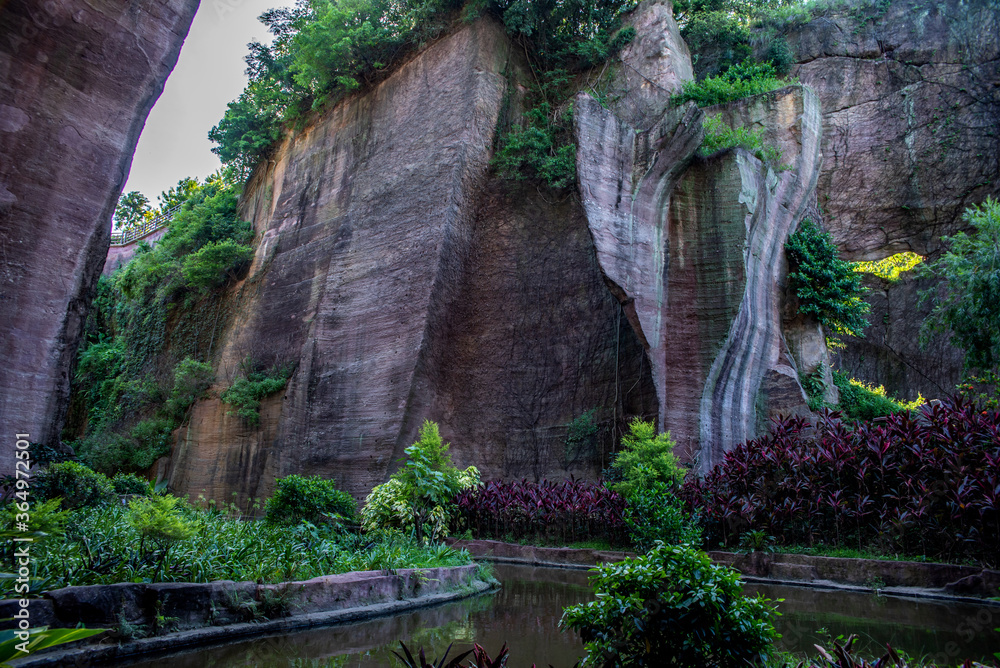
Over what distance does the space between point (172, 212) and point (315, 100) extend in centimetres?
1218

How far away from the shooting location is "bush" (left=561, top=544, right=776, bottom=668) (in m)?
2.95

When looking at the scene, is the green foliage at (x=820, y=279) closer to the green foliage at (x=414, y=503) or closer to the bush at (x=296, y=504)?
the green foliage at (x=414, y=503)

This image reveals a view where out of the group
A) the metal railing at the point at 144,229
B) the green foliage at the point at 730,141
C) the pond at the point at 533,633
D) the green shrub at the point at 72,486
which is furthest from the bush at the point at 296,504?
the metal railing at the point at 144,229

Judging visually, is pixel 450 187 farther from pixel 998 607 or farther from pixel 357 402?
pixel 998 607

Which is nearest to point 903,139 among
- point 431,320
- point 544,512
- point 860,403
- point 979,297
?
point 979,297

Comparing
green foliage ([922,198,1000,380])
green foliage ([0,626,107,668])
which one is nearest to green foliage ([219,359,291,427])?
green foliage ([0,626,107,668])

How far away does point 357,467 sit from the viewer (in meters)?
14.1

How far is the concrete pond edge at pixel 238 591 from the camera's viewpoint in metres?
3.50

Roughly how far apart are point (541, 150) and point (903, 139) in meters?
14.4

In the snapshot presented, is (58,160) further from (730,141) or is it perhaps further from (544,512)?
(730,141)

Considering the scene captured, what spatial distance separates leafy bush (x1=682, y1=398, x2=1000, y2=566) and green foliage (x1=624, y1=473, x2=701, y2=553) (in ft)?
1.66

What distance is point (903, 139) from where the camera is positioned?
21.8 metres

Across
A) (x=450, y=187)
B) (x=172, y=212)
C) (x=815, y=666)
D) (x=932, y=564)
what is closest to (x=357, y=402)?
(x=450, y=187)

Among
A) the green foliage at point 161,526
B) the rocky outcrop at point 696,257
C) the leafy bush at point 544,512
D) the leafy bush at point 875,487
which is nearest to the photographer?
the green foliage at point 161,526
